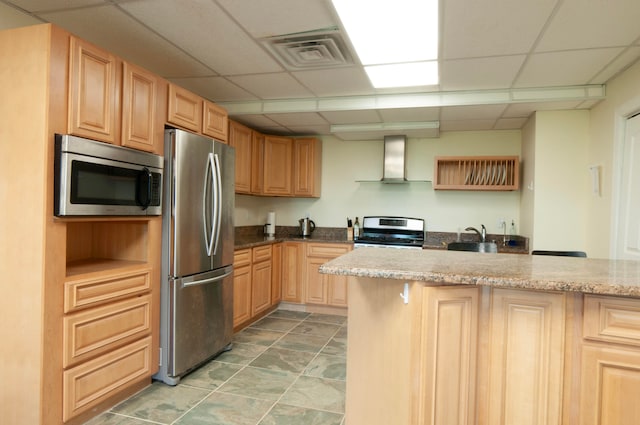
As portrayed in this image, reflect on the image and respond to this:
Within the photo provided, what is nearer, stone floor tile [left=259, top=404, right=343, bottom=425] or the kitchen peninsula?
the kitchen peninsula

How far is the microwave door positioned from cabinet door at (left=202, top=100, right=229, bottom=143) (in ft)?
0.67

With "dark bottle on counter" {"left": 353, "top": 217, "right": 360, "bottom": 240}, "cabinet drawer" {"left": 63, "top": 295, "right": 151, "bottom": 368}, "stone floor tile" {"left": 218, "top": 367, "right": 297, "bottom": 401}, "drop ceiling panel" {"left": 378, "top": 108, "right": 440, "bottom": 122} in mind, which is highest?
"drop ceiling panel" {"left": 378, "top": 108, "right": 440, "bottom": 122}

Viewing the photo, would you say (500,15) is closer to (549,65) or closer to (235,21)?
(549,65)

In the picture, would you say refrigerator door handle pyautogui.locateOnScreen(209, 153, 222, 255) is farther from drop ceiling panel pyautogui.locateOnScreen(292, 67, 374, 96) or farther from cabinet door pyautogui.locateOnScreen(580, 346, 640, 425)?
cabinet door pyautogui.locateOnScreen(580, 346, 640, 425)

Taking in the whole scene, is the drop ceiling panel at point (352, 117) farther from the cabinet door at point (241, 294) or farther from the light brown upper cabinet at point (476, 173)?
the cabinet door at point (241, 294)

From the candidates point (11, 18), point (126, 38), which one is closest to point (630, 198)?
point (126, 38)

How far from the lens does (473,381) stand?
1.58 metres

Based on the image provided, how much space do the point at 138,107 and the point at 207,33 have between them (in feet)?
2.09

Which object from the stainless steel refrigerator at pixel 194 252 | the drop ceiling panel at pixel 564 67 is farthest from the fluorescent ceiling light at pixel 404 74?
the stainless steel refrigerator at pixel 194 252

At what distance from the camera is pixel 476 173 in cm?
433

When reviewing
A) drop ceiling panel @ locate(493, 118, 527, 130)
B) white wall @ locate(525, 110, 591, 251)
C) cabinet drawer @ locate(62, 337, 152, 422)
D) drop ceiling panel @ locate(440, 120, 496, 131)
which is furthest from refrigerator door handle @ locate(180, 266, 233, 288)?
drop ceiling panel @ locate(493, 118, 527, 130)

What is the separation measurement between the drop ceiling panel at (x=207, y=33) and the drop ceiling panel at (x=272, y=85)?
157 mm

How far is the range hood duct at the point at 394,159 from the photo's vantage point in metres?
4.48

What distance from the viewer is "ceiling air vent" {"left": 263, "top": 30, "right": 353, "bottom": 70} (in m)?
2.33
